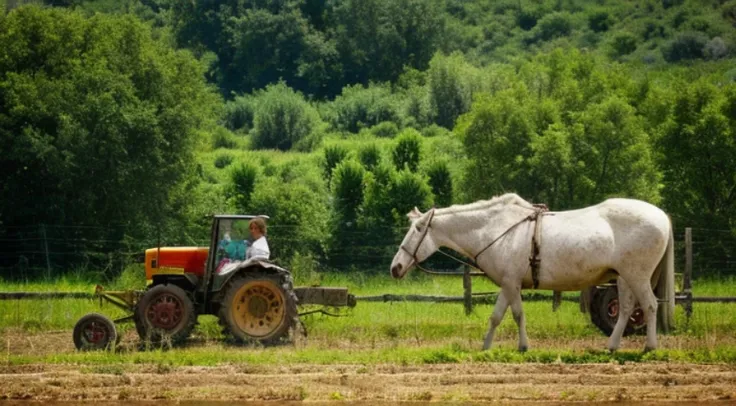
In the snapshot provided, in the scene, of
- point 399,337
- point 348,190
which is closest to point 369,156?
point 348,190

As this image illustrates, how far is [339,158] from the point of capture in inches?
2438

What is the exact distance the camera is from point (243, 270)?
2209cm

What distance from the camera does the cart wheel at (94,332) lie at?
21.7m

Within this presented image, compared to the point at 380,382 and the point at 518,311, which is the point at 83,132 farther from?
the point at 380,382

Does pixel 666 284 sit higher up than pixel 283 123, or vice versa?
pixel 283 123

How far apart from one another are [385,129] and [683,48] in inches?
1159

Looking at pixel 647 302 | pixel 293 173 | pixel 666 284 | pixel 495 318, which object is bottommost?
pixel 495 318

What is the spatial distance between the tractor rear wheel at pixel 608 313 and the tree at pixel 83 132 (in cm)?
1646

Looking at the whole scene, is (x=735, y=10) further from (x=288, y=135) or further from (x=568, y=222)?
(x=568, y=222)

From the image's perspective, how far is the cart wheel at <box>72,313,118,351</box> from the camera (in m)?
21.7

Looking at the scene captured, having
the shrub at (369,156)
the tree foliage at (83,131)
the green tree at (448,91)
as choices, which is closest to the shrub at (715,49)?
the green tree at (448,91)

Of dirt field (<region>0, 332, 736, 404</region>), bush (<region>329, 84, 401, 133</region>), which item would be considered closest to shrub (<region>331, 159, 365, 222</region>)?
dirt field (<region>0, 332, 736, 404</region>)

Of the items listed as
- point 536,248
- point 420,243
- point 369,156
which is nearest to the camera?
point 536,248

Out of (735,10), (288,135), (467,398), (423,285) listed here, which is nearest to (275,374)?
(467,398)
